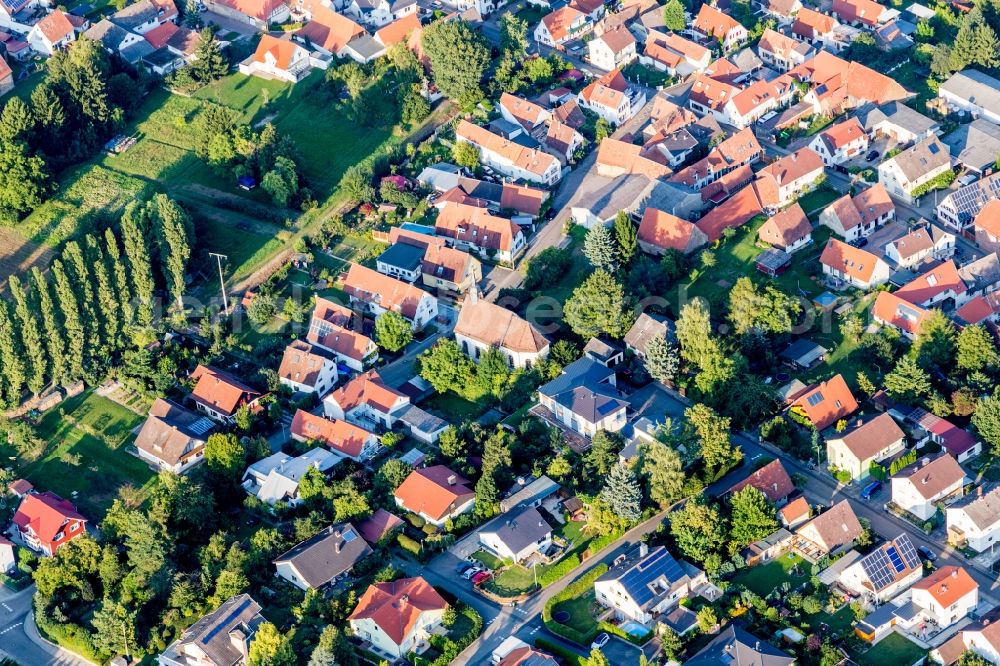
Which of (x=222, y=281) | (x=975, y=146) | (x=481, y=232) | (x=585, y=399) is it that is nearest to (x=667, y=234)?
(x=481, y=232)

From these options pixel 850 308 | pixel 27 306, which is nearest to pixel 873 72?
pixel 850 308

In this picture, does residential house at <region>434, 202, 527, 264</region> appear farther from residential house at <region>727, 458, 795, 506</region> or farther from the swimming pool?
the swimming pool

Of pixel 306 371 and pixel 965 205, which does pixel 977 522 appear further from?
pixel 306 371

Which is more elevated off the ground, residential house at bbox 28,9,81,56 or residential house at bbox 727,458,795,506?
residential house at bbox 727,458,795,506

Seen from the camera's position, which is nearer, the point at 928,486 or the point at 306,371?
the point at 928,486

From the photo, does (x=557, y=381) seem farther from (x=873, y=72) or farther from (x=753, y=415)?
(x=873, y=72)

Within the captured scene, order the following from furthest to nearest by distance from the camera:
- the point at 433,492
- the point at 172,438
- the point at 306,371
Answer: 1. the point at 306,371
2. the point at 172,438
3. the point at 433,492

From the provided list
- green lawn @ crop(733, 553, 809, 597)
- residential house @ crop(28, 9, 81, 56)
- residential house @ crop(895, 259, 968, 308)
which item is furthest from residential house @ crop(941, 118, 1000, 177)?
residential house @ crop(28, 9, 81, 56)
